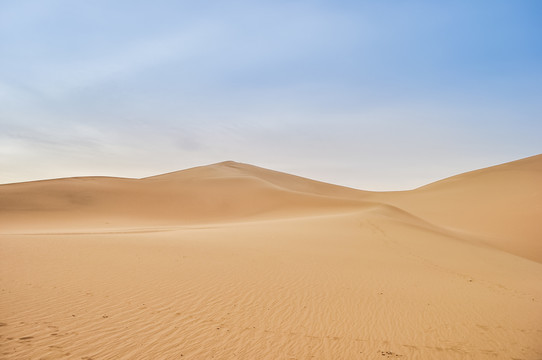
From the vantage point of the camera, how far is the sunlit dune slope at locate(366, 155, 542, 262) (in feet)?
97.8

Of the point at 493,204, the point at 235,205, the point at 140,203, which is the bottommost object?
the point at 493,204

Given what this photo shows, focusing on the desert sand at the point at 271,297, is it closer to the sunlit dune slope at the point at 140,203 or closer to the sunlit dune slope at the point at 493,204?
the sunlit dune slope at the point at 493,204

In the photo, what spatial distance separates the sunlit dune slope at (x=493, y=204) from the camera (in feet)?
97.8

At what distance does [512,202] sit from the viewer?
40469 millimetres

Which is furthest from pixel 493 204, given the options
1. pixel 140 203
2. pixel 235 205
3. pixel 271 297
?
pixel 271 297

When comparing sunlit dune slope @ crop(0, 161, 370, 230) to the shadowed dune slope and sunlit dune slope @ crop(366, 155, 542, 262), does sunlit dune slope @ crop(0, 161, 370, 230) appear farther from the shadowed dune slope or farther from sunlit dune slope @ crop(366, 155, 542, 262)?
sunlit dune slope @ crop(366, 155, 542, 262)

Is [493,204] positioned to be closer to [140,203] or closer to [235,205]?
[235,205]

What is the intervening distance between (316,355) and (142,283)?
16.4 ft

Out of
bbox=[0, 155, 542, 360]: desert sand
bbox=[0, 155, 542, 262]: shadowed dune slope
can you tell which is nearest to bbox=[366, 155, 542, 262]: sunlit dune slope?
bbox=[0, 155, 542, 262]: shadowed dune slope

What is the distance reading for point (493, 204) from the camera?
42.1m

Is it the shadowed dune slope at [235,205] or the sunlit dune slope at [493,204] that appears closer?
the shadowed dune slope at [235,205]

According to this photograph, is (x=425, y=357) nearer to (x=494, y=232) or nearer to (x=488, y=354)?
(x=488, y=354)

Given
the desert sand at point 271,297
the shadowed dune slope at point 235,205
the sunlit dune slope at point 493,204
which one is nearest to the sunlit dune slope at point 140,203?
the shadowed dune slope at point 235,205

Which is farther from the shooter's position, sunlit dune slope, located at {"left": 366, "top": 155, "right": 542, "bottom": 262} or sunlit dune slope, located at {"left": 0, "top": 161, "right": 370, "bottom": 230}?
sunlit dune slope, located at {"left": 366, "top": 155, "right": 542, "bottom": 262}
